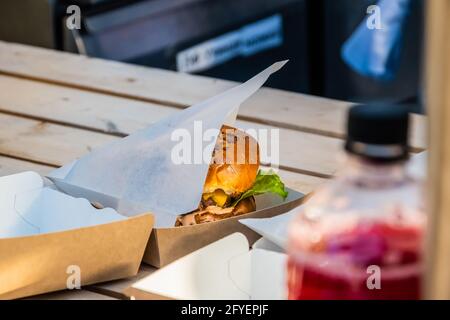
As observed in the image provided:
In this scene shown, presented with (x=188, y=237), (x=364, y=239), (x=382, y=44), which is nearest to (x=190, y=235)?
(x=188, y=237)

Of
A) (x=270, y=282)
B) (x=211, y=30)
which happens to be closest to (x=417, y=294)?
(x=270, y=282)

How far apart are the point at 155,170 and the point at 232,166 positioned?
92mm

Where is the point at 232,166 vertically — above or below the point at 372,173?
below

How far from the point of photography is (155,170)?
1.26 metres

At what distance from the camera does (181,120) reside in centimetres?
129

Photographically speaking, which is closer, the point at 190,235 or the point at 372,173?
the point at 372,173

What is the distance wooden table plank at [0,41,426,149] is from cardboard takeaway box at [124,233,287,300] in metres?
0.65

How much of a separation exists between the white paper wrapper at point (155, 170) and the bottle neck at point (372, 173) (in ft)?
1.70

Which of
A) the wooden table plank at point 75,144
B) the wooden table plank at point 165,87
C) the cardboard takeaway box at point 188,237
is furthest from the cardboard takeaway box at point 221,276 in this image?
the wooden table plank at point 165,87

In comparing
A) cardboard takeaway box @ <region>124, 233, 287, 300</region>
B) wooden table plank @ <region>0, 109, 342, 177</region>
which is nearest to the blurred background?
wooden table plank @ <region>0, 109, 342, 177</region>

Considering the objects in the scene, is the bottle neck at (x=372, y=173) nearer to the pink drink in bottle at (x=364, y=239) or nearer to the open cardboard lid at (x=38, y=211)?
the pink drink in bottle at (x=364, y=239)

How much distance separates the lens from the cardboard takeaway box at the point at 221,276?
1024mm

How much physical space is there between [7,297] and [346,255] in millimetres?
490

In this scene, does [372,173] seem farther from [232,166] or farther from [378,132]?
[232,166]
